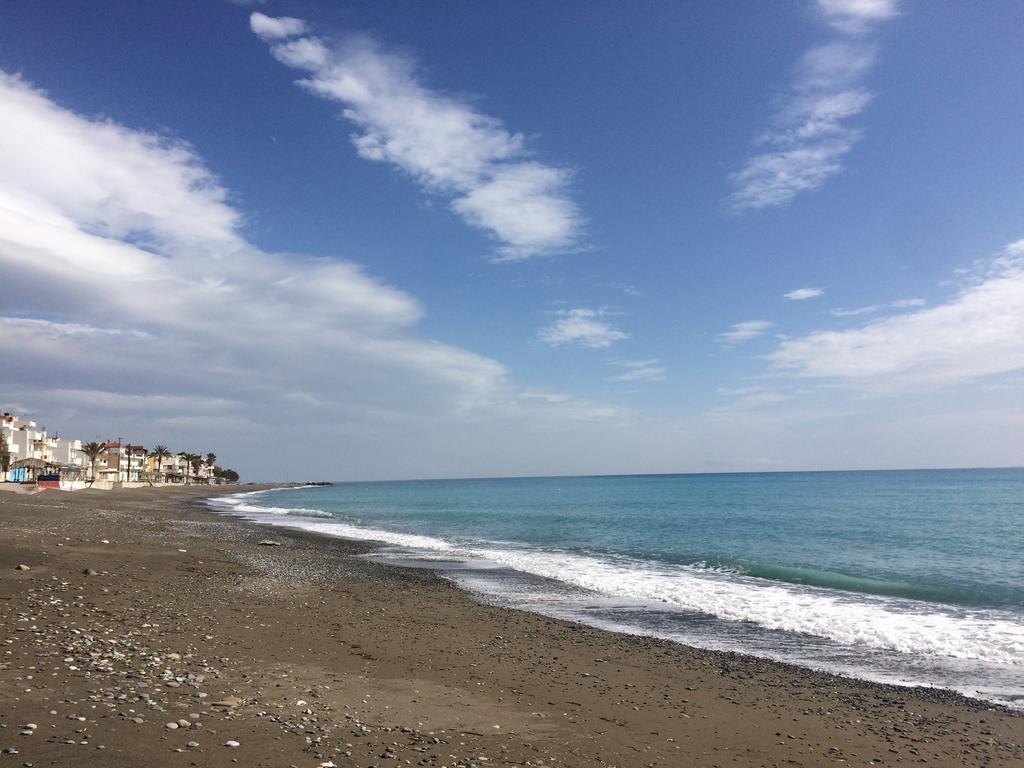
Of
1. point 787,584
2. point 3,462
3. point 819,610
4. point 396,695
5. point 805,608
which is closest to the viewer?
point 396,695

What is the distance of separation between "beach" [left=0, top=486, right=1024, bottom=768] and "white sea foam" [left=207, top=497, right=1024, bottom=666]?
3.68 metres

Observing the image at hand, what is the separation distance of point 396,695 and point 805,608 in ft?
42.0

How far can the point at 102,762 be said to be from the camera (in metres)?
5.58

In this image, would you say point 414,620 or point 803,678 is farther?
point 414,620

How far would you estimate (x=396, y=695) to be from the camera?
8.88 meters

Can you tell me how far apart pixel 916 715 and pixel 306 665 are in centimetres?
888

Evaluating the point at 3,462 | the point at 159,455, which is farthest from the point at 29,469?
the point at 159,455

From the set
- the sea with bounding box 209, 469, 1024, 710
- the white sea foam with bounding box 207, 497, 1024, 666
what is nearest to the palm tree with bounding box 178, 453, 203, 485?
the sea with bounding box 209, 469, 1024, 710

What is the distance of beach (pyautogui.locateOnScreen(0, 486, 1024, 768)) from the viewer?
258 inches

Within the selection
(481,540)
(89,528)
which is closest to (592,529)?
(481,540)

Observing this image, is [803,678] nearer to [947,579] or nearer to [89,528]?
[947,579]

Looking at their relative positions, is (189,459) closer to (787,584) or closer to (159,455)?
(159,455)

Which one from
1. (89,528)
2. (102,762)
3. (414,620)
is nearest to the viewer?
(102,762)

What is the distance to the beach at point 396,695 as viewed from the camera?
6.56 metres
